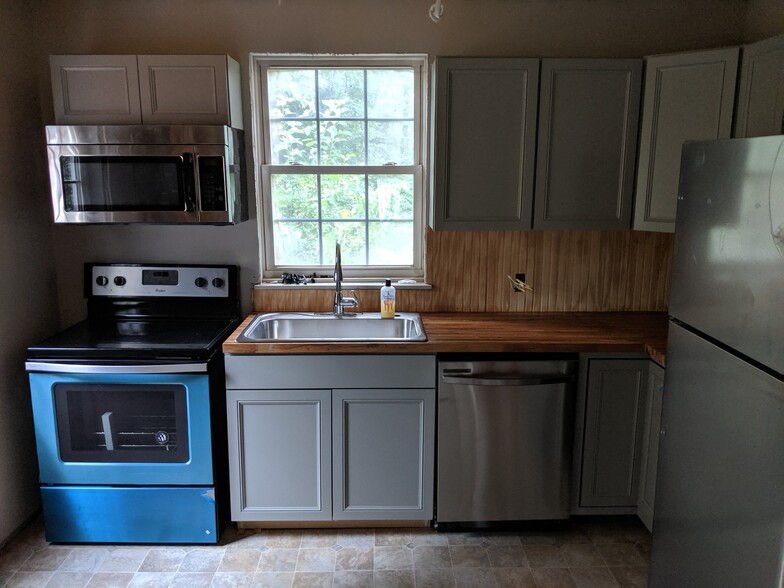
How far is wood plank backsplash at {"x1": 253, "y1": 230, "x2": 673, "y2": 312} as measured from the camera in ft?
9.36

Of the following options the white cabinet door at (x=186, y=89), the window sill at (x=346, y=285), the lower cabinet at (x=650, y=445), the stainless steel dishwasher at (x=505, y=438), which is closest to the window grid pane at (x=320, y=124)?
the white cabinet door at (x=186, y=89)

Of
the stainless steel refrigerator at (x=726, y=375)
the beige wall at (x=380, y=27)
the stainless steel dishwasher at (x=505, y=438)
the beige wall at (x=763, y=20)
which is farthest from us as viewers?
the beige wall at (x=380, y=27)

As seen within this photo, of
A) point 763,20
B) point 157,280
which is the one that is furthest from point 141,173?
point 763,20

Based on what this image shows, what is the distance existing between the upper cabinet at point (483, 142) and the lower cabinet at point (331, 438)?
0.69 metres

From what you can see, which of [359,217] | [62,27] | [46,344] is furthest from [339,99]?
[46,344]

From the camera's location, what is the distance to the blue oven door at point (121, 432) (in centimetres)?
233

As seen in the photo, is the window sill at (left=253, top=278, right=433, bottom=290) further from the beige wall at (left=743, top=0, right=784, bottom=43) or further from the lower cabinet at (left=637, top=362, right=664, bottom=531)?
the beige wall at (left=743, top=0, right=784, bottom=43)

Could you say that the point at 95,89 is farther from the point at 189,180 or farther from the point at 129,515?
the point at 129,515

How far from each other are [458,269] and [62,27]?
2.08 m

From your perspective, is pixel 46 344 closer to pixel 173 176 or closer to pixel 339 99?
pixel 173 176

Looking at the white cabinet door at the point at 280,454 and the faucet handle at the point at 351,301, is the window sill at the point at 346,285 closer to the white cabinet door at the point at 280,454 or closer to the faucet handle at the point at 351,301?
the faucet handle at the point at 351,301

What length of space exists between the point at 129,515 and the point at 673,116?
8.92ft

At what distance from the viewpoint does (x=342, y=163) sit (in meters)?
2.86

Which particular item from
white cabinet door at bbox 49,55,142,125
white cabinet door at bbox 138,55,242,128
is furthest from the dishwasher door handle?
white cabinet door at bbox 49,55,142,125
